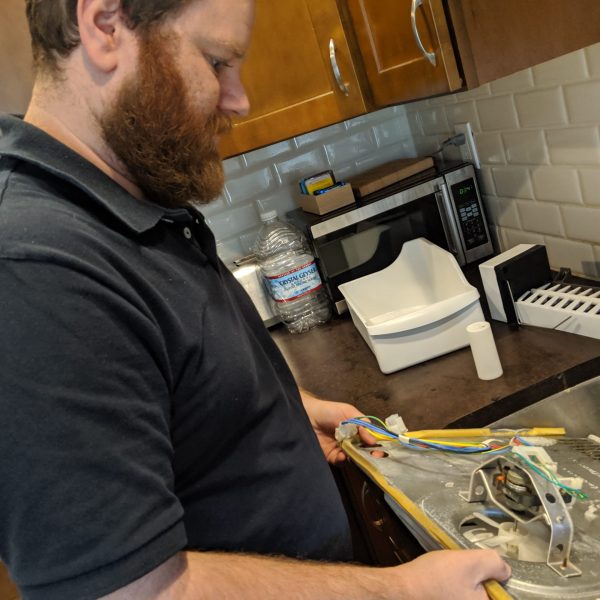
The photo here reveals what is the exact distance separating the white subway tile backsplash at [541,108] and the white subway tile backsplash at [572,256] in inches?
11.1

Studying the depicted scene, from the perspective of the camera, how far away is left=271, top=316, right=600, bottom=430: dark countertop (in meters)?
1.07

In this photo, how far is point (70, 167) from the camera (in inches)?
25.7

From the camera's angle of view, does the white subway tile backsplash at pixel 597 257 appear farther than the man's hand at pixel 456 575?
Yes

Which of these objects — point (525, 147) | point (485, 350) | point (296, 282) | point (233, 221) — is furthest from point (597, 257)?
point (233, 221)

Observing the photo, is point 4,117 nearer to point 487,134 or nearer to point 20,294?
point 20,294

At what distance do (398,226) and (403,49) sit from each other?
21.9 inches

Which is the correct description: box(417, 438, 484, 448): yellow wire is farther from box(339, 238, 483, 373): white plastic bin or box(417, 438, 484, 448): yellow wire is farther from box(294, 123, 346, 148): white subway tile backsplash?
box(294, 123, 346, 148): white subway tile backsplash

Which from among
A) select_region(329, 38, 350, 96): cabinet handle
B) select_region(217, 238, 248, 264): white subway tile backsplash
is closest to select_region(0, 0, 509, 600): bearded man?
select_region(329, 38, 350, 96): cabinet handle

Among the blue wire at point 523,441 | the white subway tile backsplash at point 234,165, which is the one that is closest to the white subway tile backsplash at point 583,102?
the blue wire at point 523,441

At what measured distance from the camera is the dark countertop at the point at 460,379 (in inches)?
42.0

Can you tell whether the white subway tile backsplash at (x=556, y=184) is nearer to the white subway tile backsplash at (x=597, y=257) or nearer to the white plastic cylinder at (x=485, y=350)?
the white subway tile backsplash at (x=597, y=257)

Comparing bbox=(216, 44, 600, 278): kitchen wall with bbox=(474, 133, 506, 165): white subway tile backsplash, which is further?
bbox=(474, 133, 506, 165): white subway tile backsplash

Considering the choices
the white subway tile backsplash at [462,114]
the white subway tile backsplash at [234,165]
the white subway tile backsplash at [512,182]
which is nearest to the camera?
the white subway tile backsplash at [512,182]

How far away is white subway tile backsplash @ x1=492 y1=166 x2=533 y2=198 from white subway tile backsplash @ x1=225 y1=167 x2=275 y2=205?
0.70 meters
